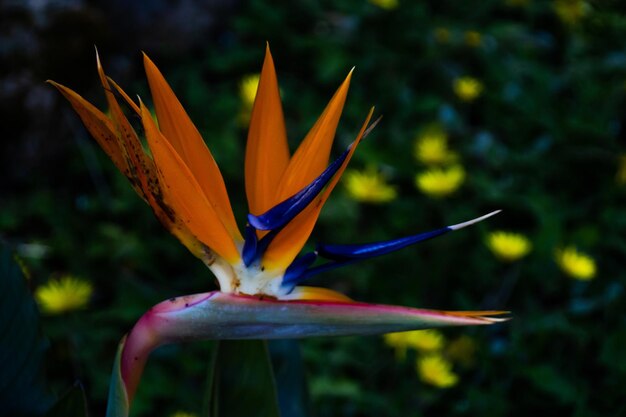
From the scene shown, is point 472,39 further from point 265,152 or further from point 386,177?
point 265,152

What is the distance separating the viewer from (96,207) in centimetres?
185

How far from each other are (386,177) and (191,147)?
133cm

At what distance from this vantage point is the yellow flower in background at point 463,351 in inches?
58.2

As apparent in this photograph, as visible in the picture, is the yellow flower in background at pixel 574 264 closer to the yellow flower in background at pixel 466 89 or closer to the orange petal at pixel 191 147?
the yellow flower in background at pixel 466 89

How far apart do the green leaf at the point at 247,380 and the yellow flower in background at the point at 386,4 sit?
1.73 metres

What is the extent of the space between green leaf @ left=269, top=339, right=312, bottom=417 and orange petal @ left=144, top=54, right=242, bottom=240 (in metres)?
0.37

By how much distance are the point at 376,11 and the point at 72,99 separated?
6.24 feet

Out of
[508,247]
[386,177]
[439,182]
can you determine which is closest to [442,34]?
[386,177]

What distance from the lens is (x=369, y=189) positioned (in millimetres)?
1713

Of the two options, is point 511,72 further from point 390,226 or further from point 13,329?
point 13,329

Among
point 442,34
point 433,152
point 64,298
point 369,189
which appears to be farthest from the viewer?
point 442,34

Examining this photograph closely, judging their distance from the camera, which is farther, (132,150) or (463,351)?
(463,351)

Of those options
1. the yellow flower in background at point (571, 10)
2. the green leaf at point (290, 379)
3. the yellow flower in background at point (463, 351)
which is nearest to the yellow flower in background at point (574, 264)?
the yellow flower in background at point (463, 351)

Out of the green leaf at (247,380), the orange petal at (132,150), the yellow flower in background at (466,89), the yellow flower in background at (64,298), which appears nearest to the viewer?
the orange petal at (132,150)
